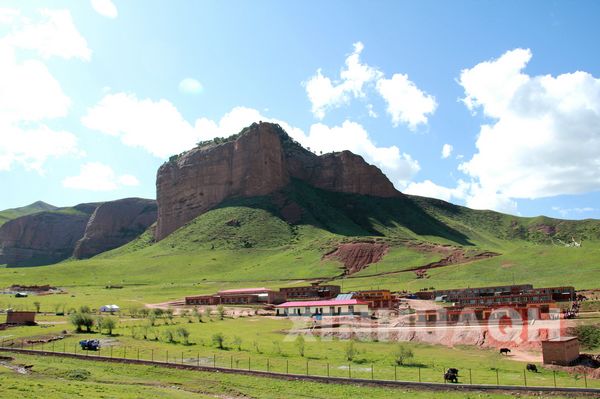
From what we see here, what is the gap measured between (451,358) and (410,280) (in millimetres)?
76888

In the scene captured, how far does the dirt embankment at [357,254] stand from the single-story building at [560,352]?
9751 cm

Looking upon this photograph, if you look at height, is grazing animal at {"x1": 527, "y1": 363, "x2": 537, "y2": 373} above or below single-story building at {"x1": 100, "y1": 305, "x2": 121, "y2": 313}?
below

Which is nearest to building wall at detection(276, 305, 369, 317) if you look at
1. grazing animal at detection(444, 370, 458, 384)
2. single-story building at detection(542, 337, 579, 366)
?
single-story building at detection(542, 337, 579, 366)

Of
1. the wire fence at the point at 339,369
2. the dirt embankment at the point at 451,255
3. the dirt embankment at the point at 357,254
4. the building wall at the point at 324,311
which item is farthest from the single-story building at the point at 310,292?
the wire fence at the point at 339,369

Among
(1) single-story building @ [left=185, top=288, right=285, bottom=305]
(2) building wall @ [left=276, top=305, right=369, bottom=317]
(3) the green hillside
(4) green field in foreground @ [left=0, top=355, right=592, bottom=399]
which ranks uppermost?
(3) the green hillside

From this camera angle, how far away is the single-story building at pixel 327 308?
86.9 meters

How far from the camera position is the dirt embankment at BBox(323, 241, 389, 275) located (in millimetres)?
150750

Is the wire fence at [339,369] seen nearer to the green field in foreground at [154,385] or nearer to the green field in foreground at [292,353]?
the green field in foreground at [292,353]

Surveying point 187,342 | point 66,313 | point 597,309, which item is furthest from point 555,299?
point 66,313

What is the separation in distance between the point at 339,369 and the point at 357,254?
111 metres

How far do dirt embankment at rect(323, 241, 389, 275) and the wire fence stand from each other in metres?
94.7

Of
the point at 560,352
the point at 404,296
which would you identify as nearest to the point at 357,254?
the point at 404,296

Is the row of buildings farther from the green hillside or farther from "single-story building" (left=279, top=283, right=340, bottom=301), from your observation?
the green hillside

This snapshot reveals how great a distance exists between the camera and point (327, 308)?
91125mm
